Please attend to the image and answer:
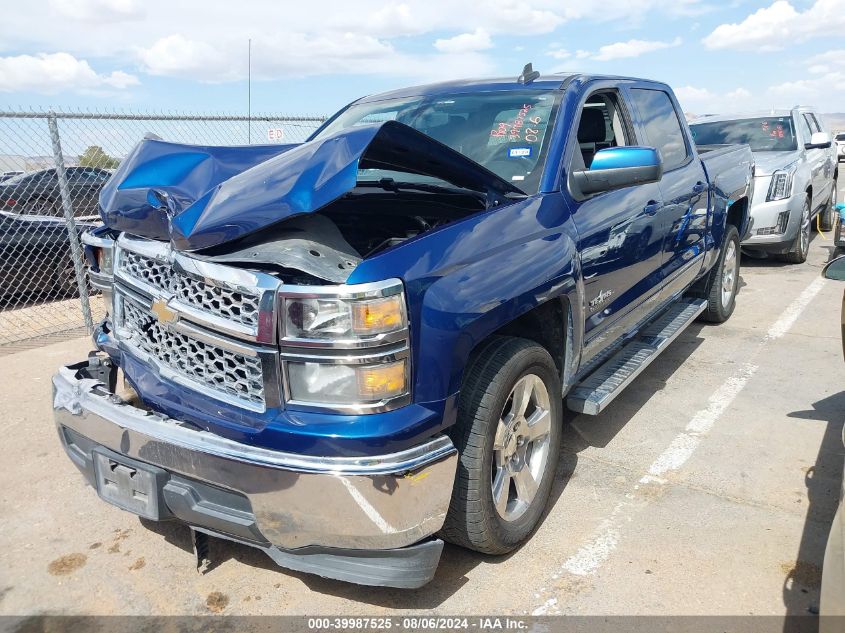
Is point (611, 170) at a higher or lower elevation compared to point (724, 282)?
higher

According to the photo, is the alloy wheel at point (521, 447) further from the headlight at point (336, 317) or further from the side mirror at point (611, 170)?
the side mirror at point (611, 170)

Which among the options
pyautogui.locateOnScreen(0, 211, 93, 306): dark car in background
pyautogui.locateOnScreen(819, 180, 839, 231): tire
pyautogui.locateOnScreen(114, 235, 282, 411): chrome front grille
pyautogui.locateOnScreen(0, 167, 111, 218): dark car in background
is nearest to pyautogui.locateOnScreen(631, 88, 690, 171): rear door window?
pyautogui.locateOnScreen(114, 235, 282, 411): chrome front grille

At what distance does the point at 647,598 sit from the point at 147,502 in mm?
1866

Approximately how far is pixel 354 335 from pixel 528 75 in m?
2.30

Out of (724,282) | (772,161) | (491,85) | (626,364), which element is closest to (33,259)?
(491,85)

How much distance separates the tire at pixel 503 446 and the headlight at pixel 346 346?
1.39 ft

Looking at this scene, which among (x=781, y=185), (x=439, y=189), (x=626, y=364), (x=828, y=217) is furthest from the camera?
(x=828, y=217)

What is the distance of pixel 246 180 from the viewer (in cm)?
243

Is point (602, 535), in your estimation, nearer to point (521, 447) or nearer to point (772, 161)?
point (521, 447)

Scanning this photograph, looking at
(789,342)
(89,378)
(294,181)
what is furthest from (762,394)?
(89,378)

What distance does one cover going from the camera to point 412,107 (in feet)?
12.8

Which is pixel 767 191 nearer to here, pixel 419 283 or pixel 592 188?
pixel 592 188

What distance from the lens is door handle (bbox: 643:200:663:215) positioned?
154 inches

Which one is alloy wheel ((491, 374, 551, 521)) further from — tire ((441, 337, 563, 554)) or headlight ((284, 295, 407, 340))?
headlight ((284, 295, 407, 340))
